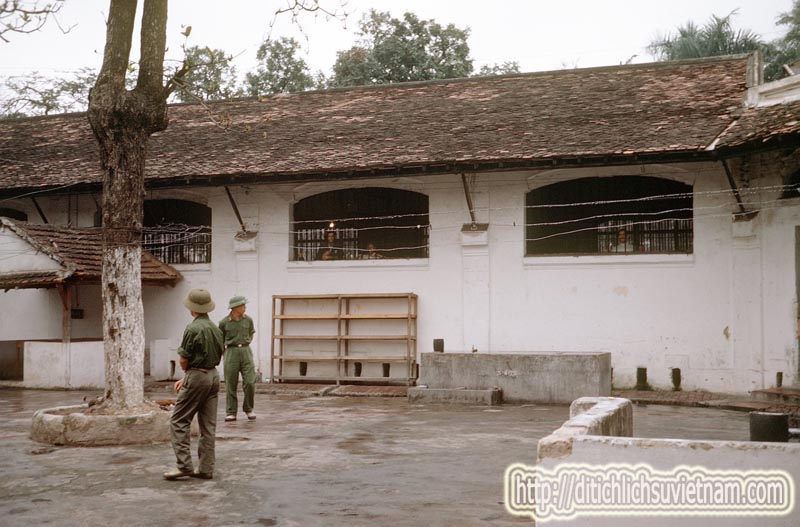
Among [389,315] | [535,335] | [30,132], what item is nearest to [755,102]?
[535,335]

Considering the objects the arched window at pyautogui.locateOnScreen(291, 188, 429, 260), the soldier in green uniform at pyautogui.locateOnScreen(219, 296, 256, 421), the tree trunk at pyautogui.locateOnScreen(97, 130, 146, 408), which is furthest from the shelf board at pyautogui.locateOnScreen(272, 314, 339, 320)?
the tree trunk at pyautogui.locateOnScreen(97, 130, 146, 408)

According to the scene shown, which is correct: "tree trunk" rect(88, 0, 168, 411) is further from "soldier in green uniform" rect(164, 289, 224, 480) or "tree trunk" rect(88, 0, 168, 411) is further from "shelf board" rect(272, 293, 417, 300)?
"shelf board" rect(272, 293, 417, 300)

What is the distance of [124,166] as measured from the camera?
11.4m

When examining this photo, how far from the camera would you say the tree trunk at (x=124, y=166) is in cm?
1111

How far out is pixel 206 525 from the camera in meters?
6.47

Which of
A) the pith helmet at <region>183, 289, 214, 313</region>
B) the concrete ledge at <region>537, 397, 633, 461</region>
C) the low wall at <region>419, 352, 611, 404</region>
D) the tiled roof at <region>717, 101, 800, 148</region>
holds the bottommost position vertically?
the low wall at <region>419, 352, 611, 404</region>

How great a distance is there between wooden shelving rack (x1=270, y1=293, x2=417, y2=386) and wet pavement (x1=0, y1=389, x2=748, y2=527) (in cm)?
460

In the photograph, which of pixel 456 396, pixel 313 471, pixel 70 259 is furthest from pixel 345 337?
pixel 313 471

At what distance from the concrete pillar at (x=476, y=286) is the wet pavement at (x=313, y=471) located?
13.7 ft

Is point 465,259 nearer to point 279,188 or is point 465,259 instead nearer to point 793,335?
point 279,188

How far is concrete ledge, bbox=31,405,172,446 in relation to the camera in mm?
10281

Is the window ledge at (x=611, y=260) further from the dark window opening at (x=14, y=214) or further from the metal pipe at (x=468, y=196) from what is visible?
the dark window opening at (x=14, y=214)

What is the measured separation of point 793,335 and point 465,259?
20.5 ft

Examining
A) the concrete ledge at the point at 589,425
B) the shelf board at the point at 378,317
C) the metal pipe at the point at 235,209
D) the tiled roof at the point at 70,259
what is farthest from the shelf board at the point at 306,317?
the concrete ledge at the point at 589,425
